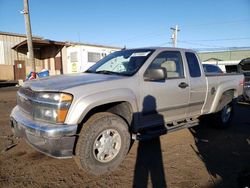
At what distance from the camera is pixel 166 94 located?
4586 mm

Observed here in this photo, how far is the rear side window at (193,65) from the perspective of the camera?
5.30 metres

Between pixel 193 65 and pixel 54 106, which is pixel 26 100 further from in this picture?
pixel 193 65

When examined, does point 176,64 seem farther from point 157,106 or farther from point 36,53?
point 36,53

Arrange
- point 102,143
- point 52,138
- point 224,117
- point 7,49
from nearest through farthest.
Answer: point 52,138 → point 102,143 → point 224,117 → point 7,49

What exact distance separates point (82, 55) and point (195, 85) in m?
19.2

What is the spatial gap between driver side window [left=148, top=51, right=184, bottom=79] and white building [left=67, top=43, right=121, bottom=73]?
724 inches

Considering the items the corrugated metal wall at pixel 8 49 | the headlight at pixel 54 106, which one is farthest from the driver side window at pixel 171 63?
the corrugated metal wall at pixel 8 49

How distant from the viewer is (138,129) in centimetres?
436

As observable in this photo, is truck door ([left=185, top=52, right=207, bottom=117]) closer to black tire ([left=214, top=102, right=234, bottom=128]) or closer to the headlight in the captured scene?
black tire ([left=214, top=102, right=234, bottom=128])

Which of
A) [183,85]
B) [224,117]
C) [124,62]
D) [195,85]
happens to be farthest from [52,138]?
[224,117]

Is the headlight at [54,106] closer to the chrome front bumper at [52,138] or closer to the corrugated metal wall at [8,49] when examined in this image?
the chrome front bumper at [52,138]

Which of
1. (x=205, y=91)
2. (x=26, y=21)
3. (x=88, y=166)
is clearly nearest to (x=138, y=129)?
(x=88, y=166)

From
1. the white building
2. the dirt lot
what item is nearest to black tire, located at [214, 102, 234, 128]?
the dirt lot

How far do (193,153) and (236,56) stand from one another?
4476cm
